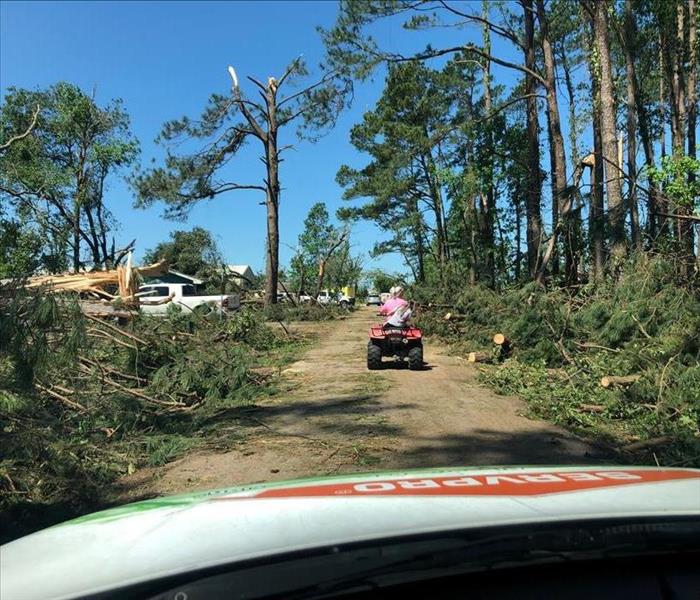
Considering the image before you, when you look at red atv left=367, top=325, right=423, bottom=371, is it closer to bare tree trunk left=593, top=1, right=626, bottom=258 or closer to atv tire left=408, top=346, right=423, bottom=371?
atv tire left=408, top=346, right=423, bottom=371

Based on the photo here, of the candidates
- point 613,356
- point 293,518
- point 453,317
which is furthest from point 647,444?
point 453,317

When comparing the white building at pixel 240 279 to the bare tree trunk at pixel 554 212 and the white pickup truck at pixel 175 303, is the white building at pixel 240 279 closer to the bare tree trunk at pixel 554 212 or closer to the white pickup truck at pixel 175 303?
the white pickup truck at pixel 175 303

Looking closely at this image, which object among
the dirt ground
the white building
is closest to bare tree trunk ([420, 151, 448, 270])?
the white building

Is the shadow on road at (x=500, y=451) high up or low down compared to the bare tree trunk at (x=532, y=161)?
down

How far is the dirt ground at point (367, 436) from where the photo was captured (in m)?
6.74

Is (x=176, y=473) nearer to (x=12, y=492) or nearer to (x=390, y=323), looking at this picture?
(x=12, y=492)

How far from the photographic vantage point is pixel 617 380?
9750 mm

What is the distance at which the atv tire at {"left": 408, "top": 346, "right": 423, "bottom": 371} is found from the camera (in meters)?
13.7

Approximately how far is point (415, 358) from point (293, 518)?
12062mm

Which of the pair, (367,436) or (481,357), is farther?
(481,357)

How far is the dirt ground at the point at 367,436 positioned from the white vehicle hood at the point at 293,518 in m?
4.23

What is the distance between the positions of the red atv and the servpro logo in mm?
11049

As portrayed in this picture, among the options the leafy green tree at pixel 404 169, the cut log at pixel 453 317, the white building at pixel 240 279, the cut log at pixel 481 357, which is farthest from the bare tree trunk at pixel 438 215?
the cut log at pixel 481 357

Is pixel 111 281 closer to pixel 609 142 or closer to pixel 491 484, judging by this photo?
pixel 609 142
